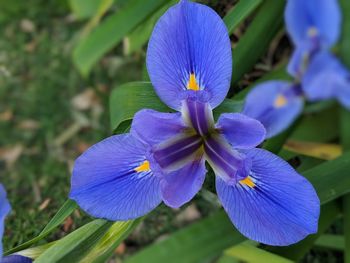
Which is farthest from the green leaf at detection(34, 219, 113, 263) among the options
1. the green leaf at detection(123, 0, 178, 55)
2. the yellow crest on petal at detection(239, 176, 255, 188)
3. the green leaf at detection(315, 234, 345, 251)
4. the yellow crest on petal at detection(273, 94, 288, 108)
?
the green leaf at detection(315, 234, 345, 251)

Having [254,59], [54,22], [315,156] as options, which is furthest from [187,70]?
[54,22]

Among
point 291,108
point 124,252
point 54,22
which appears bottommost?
point 124,252

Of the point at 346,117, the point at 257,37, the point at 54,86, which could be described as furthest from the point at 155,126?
the point at 54,86

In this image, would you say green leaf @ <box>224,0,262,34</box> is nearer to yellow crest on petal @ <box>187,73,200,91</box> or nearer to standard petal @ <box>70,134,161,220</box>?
yellow crest on petal @ <box>187,73,200,91</box>

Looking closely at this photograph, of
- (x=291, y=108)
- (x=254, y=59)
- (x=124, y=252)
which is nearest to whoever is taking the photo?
(x=291, y=108)

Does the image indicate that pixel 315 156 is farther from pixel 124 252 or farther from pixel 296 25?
pixel 124 252

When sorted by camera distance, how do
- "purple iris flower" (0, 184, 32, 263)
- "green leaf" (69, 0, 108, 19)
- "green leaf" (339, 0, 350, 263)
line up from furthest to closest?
"green leaf" (69, 0, 108, 19)
"green leaf" (339, 0, 350, 263)
"purple iris flower" (0, 184, 32, 263)
